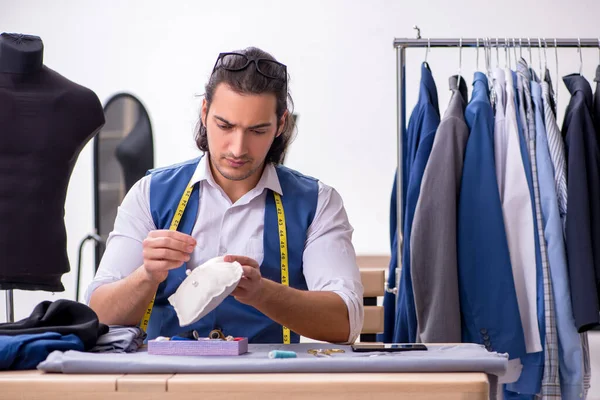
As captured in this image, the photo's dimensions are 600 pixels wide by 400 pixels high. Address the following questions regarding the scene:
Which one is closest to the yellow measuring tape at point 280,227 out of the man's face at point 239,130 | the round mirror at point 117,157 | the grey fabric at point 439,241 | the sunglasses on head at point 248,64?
the man's face at point 239,130

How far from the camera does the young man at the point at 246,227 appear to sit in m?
1.75

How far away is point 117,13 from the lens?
409 cm

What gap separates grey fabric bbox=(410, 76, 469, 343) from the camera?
228cm

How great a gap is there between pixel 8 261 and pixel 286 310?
94 centimetres

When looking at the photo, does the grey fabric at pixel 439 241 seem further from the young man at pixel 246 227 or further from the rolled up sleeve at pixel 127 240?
the rolled up sleeve at pixel 127 240

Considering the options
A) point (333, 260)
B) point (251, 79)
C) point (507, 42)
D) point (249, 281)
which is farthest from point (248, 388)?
point (507, 42)

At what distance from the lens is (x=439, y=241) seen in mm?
2307

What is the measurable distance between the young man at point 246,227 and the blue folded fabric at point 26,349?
40 cm

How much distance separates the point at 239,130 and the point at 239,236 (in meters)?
0.27

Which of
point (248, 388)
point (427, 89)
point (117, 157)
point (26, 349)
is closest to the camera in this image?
point (248, 388)

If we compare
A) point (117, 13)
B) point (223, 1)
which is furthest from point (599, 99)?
point (117, 13)

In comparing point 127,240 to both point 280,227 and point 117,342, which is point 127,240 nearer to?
point 280,227

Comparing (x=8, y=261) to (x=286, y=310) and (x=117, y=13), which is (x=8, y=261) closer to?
(x=286, y=310)

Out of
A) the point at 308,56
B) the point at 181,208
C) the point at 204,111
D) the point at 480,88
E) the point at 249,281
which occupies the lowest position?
the point at 249,281
